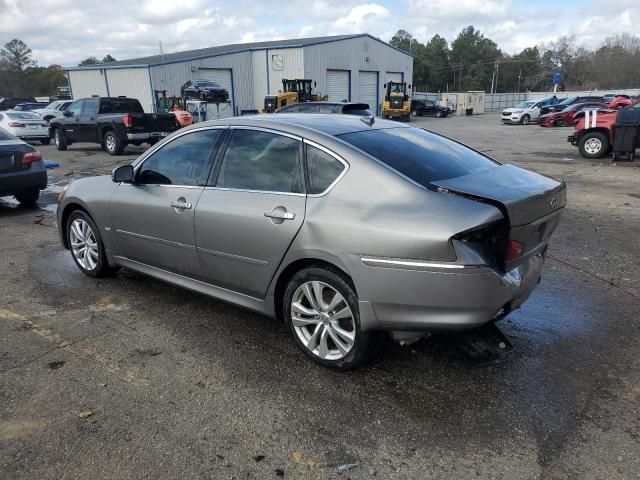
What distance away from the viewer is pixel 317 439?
2.74m

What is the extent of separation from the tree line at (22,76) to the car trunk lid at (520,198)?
83.1 metres

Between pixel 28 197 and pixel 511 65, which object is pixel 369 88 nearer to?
pixel 28 197

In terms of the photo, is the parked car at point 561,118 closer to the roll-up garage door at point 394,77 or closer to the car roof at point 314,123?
the roll-up garage door at point 394,77

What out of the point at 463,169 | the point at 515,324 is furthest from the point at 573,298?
the point at 463,169

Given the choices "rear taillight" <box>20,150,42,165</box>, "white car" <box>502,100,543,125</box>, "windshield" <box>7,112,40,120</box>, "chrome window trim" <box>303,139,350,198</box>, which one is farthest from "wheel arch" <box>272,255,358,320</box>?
"white car" <box>502,100,543,125</box>

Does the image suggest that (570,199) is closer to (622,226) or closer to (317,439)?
(622,226)

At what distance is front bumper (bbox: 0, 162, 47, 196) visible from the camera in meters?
8.09

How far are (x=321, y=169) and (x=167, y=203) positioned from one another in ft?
4.75

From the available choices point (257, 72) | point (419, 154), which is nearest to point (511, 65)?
point (257, 72)

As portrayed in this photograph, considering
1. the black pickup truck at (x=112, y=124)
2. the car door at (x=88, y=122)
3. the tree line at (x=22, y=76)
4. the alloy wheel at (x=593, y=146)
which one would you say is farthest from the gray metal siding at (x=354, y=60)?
the tree line at (x=22, y=76)

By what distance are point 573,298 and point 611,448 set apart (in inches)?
84.8

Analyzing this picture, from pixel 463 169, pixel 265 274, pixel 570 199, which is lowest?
pixel 570 199

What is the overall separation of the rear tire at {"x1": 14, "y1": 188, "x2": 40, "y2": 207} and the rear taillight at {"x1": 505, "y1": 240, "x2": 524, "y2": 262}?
27.0ft

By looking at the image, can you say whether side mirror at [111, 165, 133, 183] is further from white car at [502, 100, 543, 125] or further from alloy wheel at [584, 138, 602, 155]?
white car at [502, 100, 543, 125]
